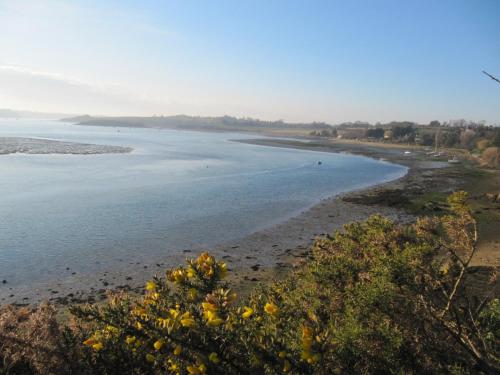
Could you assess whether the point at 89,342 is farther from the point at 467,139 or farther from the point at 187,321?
the point at 467,139

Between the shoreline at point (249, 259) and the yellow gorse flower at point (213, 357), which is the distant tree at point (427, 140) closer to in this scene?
the shoreline at point (249, 259)

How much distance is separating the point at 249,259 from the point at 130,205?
14181 mm

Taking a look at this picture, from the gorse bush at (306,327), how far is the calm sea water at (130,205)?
13570 mm

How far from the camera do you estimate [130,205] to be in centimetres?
2916

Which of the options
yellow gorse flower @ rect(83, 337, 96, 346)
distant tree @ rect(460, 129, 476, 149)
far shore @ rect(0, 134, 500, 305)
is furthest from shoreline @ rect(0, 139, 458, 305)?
distant tree @ rect(460, 129, 476, 149)

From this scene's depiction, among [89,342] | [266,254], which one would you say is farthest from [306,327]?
[266,254]

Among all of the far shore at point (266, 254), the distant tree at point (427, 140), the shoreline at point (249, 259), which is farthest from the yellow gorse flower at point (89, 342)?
the distant tree at point (427, 140)

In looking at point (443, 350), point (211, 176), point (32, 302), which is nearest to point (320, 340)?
point (443, 350)

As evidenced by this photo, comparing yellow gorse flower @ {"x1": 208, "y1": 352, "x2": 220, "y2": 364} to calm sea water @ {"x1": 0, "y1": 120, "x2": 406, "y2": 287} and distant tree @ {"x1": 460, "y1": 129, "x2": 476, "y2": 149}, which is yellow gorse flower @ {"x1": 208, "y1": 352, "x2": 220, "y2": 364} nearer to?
calm sea water @ {"x1": 0, "y1": 120, "x2": 406, "y2": 287}

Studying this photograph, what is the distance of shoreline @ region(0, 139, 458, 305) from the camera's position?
1443cm

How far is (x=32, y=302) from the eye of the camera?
1361 centimetres

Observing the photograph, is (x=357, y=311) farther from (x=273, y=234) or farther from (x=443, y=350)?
(x=273, y=234)

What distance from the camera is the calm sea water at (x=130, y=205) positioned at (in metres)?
18.9

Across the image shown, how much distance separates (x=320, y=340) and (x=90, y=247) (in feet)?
60.8
